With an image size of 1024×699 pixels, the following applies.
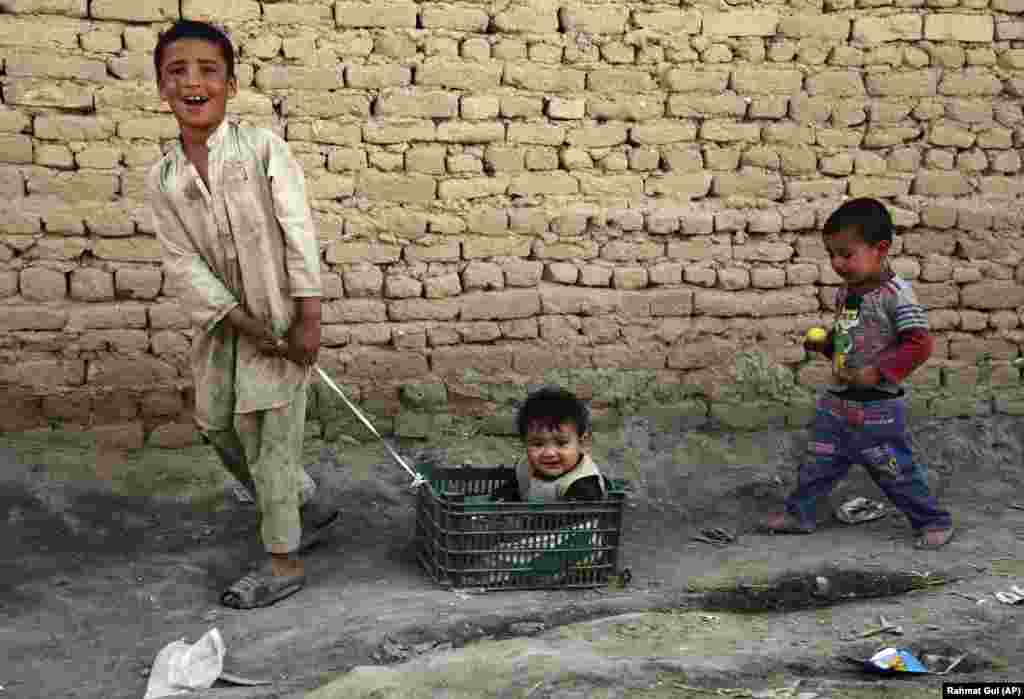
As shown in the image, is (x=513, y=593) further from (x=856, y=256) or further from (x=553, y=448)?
(x=856, y=256)

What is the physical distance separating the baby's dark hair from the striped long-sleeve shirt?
1.08 metres

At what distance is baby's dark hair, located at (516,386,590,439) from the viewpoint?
172 inches

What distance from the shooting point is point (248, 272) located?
13.1 feet

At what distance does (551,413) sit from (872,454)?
1.27 meters

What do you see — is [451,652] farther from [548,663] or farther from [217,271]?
[217,271]

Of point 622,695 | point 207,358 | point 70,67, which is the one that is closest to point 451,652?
point 622,695

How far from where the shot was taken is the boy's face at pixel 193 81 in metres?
3.92

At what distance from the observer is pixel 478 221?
5.26 meters

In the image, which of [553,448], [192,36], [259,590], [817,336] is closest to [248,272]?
[192,36]

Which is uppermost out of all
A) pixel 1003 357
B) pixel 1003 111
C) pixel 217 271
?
pixel 1003 111

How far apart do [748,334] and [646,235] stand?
0.66m

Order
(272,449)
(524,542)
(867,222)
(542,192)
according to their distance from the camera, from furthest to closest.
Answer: (542,192), (867,222), (524,542), (272,449)

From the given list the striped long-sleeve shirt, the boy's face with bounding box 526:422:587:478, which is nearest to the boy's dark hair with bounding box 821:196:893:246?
the striped long-sleeve shirt

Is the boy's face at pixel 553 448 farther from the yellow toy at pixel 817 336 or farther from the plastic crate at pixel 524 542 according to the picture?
the yellow toy at pixel 817 336
